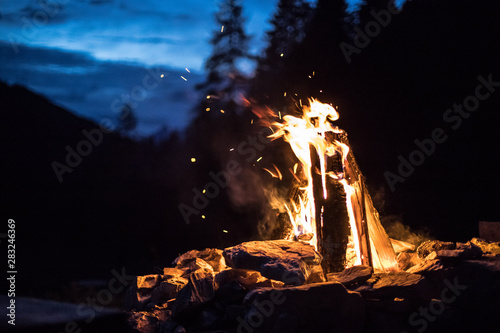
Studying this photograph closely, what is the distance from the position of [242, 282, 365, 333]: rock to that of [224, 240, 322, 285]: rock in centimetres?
39

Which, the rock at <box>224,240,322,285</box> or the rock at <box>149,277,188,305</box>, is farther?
the rock at <box>149,277,188,305</box>

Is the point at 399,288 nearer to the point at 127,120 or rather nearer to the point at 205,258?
the point at 205,258

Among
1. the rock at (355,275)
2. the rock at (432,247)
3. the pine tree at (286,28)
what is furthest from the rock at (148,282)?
the pine tree at (286,28)

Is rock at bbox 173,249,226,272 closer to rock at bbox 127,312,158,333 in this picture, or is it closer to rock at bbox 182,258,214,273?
rock at bbox 182,258,214,273

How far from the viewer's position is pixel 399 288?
339 cm

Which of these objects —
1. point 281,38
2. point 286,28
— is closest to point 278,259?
point 281,38

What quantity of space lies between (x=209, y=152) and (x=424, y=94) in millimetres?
6332

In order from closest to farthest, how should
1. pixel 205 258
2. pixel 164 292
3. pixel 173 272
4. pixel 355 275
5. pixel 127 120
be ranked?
1. pixel 355 275
2. pixel 164 292
3. pixel 173 272
4. pixel 205 258
5. pixel 127 120

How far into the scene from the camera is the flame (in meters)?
4.29

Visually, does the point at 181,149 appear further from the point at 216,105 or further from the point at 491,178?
the point at 491,178

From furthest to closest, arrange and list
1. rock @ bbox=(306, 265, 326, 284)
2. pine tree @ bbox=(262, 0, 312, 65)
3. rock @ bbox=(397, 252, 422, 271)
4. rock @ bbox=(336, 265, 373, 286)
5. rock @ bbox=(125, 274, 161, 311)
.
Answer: pine tree @ bbox=(262, 0, 312, 65)
rock @ bbox=(397, 252, 422, 271)
rock @ bbox=(125, 274, 161, 311)
rock @ bbox=(306, 265, 326, 284)
rock @ bbox=(336, 265, 373, 286)

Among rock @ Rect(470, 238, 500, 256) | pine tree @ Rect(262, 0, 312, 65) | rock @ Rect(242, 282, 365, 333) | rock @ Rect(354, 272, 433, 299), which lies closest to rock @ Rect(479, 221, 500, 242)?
rock @ Rect(470, 238, 500, 256)

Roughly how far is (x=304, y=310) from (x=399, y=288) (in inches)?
34.8

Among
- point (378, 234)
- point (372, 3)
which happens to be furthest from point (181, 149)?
point (378, 234)
